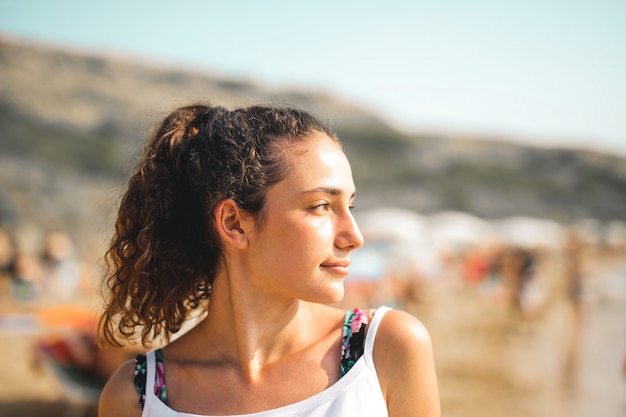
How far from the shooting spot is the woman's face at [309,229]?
4.91 feet

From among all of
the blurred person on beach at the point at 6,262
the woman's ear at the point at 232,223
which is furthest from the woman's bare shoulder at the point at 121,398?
the blurred person on beach at the point at 6,262

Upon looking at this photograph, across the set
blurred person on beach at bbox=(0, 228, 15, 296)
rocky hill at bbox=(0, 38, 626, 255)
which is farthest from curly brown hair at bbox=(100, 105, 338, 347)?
rocky hill at bbox=(0, 38, 626, 255)

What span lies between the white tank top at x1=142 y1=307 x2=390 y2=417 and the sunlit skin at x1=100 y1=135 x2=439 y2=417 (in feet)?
0.09

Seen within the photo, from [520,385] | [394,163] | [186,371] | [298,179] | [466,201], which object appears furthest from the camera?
[394,163]

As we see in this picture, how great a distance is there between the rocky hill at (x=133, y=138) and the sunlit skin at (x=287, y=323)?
17.8 m

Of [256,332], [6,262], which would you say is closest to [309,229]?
[256,332]

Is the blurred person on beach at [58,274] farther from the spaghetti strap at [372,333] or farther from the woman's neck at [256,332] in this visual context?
the spaghetti strap at [372,333]

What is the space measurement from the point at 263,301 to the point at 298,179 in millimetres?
369

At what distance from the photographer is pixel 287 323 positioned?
167cm

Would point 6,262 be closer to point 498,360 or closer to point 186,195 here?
point 498,360

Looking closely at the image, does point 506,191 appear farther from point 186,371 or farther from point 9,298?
point 186,371

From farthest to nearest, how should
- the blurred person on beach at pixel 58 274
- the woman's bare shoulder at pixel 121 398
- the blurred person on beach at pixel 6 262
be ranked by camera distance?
the blurred person on beach at pixel 6 262 → the blurred person on beach at pixel 58 274 → the woman's bare shoulder at pixel 121 398

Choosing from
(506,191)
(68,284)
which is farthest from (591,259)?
(68,284)

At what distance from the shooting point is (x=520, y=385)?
9.58 m
